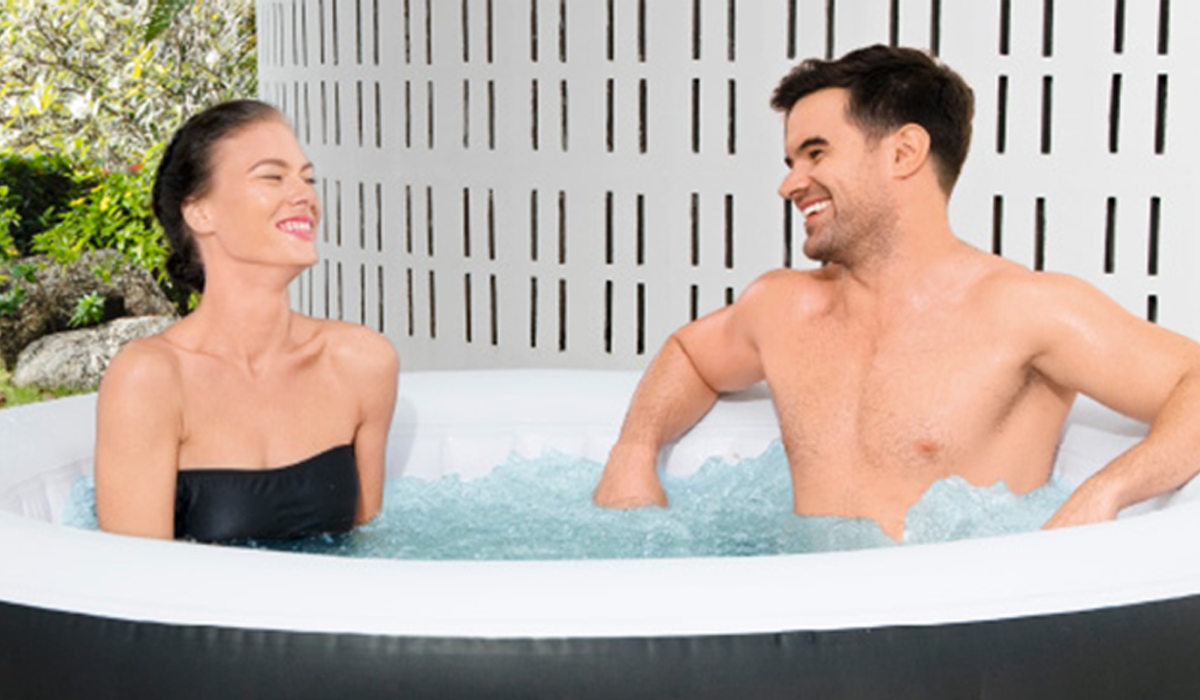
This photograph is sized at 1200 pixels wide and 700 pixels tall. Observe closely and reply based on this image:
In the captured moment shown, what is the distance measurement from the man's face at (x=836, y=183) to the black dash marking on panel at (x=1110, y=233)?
1.20 m

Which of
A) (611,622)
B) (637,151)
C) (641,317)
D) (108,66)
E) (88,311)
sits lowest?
(88,311)

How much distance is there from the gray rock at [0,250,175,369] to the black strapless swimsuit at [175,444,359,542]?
5298mm

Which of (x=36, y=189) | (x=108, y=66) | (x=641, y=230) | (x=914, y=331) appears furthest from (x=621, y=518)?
(x=108, y=66)

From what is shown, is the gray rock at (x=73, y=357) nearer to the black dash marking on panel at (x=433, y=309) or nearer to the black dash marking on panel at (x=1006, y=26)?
the black dash marking on panel at (x=433, y=309)

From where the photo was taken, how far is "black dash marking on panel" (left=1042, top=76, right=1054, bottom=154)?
11.5 feet

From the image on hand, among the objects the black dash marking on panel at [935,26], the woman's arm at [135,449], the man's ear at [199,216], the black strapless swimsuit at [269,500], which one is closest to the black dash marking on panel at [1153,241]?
the black dash marking on panel at [935,26]

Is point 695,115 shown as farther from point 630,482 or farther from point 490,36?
point 630,482

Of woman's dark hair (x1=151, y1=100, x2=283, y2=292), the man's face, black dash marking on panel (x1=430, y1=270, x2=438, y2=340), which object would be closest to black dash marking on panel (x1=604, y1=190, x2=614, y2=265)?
black dash marking on panel (x1=430, y1=270, x2=438, y2=340)

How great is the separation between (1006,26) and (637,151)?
39.5 inches

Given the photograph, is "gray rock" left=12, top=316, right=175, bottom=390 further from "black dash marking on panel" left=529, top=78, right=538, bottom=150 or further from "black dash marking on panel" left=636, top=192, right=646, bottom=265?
"black dash marking on panel" left=636, top=192, right=646, bottom=265

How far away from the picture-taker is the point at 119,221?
7.98 m

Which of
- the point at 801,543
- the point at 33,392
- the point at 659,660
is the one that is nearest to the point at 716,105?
the point at 801,543

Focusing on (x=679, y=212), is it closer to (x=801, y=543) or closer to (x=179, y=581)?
(x=801, y=543)

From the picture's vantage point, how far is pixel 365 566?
167 cm
